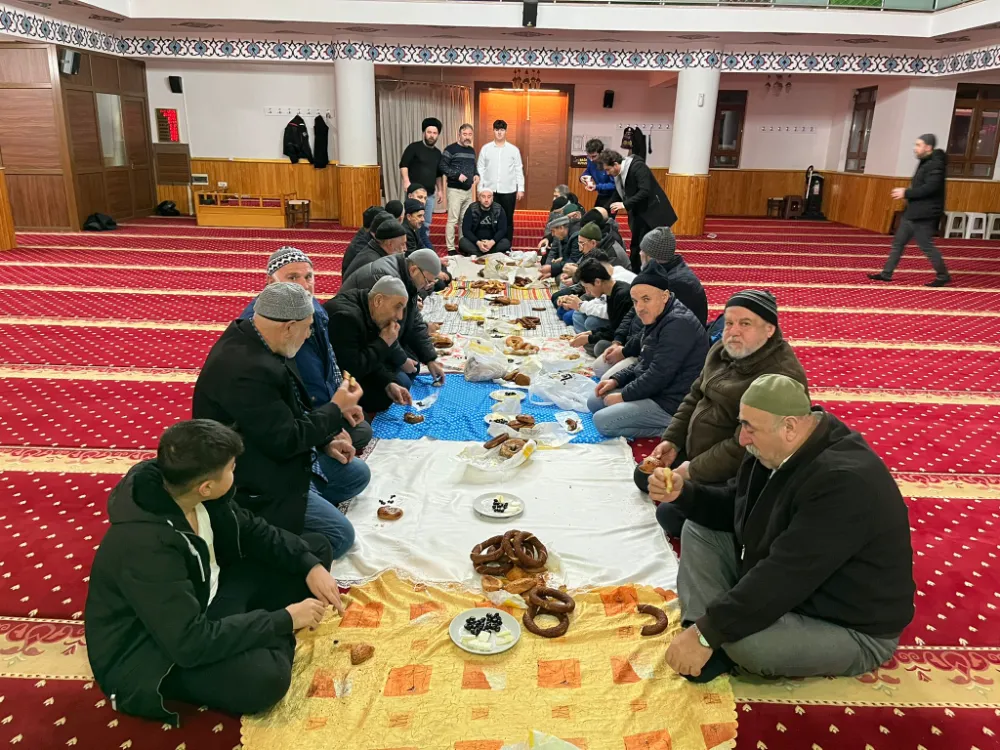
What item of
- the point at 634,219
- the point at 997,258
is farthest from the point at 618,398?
the point at 997,258

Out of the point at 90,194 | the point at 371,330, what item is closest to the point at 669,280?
the point at 371,330

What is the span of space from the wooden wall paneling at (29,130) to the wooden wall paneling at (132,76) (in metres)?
1.77

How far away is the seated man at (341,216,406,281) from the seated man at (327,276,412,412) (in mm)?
850

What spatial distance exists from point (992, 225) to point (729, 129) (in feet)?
15.8

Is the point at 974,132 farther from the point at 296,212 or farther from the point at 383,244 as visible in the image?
the point at 383,244

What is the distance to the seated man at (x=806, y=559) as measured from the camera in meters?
1.95

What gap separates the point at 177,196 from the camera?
13.0 metres

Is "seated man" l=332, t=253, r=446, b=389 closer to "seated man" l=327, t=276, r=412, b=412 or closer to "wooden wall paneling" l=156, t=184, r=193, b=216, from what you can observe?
"seated man" l=327, t=276, r=412, b=412

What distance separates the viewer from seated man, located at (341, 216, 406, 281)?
16.1 ft

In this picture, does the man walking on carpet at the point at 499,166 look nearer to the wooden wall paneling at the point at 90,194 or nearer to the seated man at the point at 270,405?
the wooden wall paneling at the point at 90,194

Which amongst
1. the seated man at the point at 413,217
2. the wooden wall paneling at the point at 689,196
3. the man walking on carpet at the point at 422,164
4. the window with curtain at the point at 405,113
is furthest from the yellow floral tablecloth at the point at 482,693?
the window with curtain at the point at 405,113

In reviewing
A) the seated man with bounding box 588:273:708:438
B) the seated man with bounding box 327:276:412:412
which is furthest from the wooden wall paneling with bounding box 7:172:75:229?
the seated man with bounding box 588:273:708:438

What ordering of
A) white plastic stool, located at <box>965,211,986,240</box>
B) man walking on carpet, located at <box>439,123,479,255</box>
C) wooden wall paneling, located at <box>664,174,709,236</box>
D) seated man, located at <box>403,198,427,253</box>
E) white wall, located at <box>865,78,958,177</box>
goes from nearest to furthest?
seated man, located at <box>403,198,427,253</box> < man walking on carpet, located at <box>439,123,479,255</box> < wooden wall paneling, located at <box>664,174,709,236</box> < white wall, located at <box>865,78,958,177</box> < white plastic stool, located at <box>965,211,986,240</box>

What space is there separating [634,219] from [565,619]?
19.8 feet
